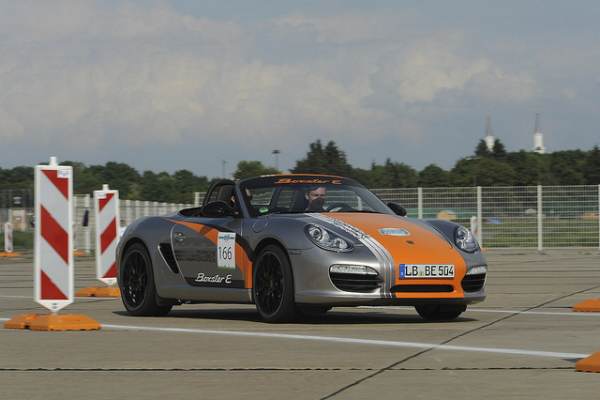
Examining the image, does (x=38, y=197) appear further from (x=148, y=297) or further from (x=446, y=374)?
(x=446, y=374)

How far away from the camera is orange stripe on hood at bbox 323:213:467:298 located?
423 inches

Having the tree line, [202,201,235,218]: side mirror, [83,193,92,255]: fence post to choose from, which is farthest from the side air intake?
the tree line

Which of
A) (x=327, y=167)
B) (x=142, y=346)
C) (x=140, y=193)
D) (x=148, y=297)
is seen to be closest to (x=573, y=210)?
(x=148, y=297)

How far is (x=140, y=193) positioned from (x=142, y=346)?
386ft

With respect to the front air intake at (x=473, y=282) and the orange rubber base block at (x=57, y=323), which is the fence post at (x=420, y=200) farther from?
the orange rubber base block at (x=57, y=323)

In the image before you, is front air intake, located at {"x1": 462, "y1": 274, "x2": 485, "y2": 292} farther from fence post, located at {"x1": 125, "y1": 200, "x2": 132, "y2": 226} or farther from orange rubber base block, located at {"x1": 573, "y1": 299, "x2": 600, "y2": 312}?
fence post, located at {"x1": 125, "y1": 200, "x2": 132, "y2": 226}

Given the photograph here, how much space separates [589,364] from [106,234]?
34.9 ft

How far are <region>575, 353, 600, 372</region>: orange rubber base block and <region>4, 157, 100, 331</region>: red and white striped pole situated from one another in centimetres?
471

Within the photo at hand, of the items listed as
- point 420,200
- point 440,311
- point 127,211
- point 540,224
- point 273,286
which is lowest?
point 440,311

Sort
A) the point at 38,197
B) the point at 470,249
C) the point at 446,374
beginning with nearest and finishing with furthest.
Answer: the point at 446,374 < the point at 38,197 < the point at 470,249

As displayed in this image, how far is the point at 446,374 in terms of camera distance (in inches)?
278

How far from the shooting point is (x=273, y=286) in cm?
1116

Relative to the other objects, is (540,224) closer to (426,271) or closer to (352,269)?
(426,271)

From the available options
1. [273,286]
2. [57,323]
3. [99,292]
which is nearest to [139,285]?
[273,286]
